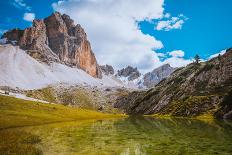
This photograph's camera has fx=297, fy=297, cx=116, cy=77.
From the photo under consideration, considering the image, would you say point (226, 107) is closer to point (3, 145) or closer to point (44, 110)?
point (44, 110)

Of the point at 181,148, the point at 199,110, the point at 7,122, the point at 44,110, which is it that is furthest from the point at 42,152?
the point at 199,110

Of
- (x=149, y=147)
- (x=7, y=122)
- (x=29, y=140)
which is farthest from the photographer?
(x=7, y=122)

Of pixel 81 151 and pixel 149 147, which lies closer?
pixel 81 151

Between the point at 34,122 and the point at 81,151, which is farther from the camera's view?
the point at 34,122

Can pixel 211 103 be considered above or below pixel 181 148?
above

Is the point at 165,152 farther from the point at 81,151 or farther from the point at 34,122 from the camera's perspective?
the point at 34,122

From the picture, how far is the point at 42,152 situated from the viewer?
40.9 m

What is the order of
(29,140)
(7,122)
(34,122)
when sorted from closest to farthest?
(29,140) → (7,122) → (34,122)

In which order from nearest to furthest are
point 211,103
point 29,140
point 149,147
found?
point 149,147, point 29,140, point 211,103

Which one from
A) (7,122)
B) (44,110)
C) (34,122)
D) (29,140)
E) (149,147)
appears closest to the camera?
(149,147)

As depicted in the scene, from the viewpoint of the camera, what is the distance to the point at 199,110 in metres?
190

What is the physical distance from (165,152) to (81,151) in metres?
11.9

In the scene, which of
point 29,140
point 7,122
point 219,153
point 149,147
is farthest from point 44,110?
point 219,153

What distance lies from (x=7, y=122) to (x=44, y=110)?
51.3 metres
